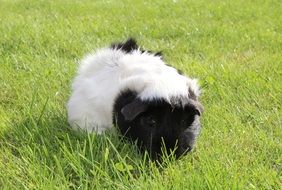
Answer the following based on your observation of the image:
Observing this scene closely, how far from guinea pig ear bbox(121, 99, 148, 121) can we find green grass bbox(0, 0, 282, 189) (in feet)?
0.66

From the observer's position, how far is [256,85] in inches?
207

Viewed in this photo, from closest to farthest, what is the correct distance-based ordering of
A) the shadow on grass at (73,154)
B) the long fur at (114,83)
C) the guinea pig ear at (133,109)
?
1. the shadow on grass at (73,154)
2. the guinea pig ear at (133,109)
3. the long fur at (114,83)

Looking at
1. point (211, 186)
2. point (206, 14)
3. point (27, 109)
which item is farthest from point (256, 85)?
point (206, 14)

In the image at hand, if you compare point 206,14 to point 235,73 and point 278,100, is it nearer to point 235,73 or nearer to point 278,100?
point 235,73

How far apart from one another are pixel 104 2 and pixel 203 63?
5.49 meters

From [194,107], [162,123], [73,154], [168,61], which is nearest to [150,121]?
[162,123]

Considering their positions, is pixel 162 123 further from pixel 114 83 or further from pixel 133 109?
pixel 114 83

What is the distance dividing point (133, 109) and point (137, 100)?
4.7 inches

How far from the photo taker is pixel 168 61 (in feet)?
21.0

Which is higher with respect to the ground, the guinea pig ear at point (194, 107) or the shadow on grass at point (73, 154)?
the guinea pig ear at point (194, 107)

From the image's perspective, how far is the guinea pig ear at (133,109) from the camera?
10.8 feet

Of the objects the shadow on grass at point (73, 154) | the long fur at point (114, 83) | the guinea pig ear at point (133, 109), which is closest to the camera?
the shadow on grass at point (73, 154)

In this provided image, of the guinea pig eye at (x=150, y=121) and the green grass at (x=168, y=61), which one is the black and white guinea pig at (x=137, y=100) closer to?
the guinea pig eye at (x=150, y=121)

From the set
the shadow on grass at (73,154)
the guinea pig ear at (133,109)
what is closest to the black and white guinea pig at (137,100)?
the guinea pig ear at (133,109)
